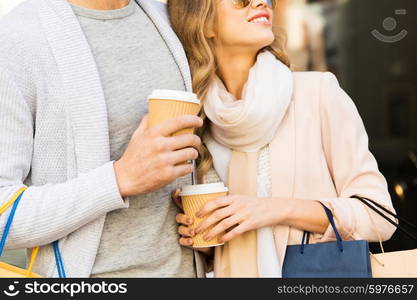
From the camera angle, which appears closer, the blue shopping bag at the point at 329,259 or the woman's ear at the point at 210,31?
the blue shopping bag at the point at 329,259

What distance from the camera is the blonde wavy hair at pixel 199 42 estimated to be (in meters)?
1.73

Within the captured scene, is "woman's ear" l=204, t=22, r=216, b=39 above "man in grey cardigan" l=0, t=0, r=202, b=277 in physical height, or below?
above

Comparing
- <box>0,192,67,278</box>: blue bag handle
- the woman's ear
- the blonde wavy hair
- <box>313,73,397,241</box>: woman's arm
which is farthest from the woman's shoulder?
<box>0,192,67,278</box>: blue bag handle

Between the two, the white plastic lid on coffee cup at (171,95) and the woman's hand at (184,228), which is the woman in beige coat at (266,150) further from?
the white plastic lid on coffee cup at (171,95)

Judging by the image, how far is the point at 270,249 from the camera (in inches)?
61.2

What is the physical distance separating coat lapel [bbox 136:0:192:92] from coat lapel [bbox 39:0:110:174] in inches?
10.8

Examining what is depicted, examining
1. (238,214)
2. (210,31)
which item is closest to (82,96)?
(238,214)

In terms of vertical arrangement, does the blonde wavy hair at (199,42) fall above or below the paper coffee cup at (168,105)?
above

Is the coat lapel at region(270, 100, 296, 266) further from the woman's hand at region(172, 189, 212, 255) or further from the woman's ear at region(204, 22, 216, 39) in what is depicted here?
the woman's ear at region(204, 22, 216, 39)

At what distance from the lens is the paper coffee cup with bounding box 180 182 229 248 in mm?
1465

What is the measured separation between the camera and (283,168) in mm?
1616

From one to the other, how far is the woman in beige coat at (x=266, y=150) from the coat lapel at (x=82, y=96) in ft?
0.94

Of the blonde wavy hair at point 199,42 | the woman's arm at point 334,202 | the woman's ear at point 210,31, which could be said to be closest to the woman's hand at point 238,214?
the woman's arm at point 334,202

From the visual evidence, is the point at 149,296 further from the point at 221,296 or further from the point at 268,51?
the point at 268,51
